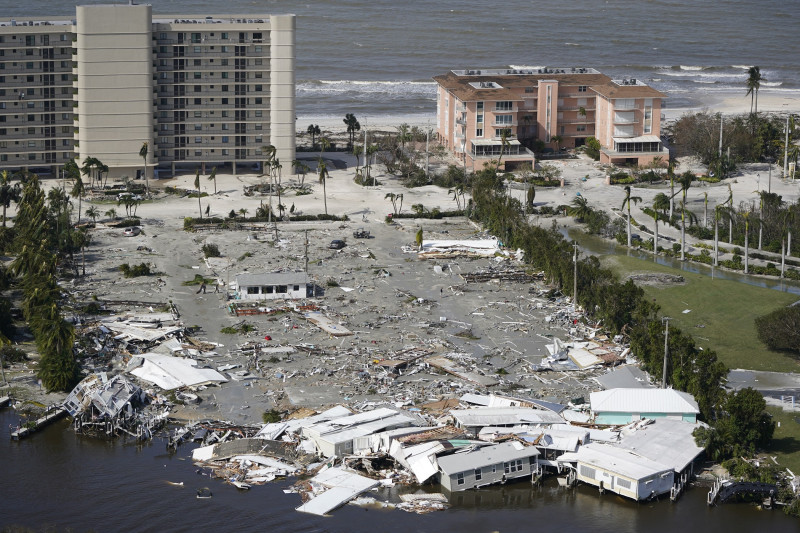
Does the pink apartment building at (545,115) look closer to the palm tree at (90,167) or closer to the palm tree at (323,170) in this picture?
the palm tree at (323,170)

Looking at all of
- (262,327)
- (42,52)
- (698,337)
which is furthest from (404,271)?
(42,52)

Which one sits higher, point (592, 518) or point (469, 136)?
point (469, 136)

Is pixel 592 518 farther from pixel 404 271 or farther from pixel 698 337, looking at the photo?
pixel 404 271

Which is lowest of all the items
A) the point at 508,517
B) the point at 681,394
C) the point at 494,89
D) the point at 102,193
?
the point at 508,517

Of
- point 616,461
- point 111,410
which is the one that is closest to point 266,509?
point 111,410

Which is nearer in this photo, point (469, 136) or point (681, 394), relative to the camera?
point (681, 394)

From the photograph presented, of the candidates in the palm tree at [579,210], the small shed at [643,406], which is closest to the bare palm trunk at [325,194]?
the palm tree at [579,210]

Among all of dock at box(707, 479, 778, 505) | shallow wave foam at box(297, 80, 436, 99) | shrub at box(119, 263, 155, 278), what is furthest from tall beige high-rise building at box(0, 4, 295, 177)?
dock at box(707, 479, 778, 505)
